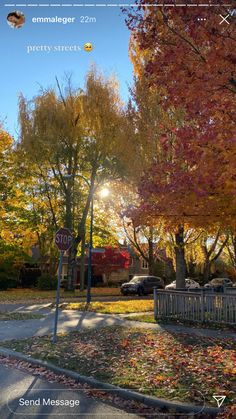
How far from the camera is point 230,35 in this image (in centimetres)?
668

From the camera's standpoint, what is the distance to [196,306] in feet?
46.4

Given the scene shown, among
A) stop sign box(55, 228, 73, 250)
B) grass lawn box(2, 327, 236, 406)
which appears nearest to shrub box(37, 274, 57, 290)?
grass lawn box(2, 327, 236, 406)

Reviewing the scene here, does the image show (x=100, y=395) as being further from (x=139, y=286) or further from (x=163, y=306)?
(x=139, y=286)

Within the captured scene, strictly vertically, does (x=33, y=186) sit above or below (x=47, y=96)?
below

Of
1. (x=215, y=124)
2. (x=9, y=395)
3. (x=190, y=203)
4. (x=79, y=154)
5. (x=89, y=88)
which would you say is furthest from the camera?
(x=79, y=154)

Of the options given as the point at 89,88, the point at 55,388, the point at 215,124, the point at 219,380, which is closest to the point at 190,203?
the point at 215,124

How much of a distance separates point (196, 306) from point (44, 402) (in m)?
9.00

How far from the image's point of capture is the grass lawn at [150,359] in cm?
636

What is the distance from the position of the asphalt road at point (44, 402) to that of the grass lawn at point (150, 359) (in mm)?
708

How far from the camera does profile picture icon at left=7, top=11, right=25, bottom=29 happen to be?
6.04 metres

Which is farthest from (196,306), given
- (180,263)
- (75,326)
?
(180,263)

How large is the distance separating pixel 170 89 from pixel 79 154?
2309cm

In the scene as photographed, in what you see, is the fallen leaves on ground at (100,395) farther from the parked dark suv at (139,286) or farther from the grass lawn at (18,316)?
the parked dark suv at (139,286)

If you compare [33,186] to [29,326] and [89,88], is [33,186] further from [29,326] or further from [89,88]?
[29,326]
